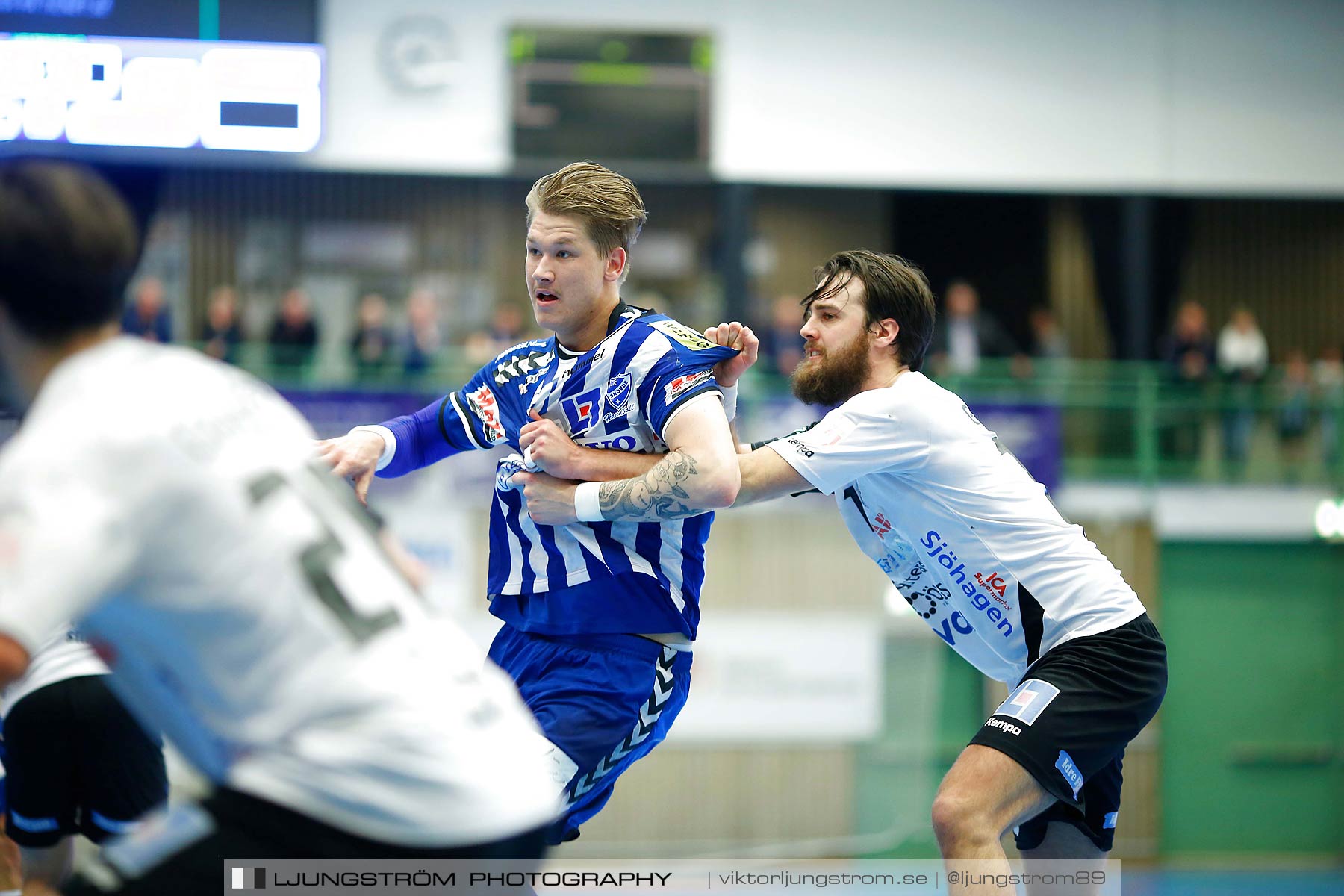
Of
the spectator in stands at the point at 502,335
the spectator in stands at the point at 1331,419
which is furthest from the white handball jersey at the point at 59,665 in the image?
the spectator in stands at the point at 1331,419

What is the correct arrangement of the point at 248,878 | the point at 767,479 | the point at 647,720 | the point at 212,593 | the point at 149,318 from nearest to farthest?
1. the point at 212,593
2. the point at 248,878
3. the point at 647,720
4. the point at 767,479
5. the point at 149,318

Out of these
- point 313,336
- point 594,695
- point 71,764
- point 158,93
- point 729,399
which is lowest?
point 71,764

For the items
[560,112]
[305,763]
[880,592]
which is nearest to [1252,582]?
[880,592]

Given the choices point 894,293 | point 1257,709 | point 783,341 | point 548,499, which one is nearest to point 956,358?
point 783,341

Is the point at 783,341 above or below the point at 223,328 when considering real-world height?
below

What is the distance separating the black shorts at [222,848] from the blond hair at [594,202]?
8.44 feet

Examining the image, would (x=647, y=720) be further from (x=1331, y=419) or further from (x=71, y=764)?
(x=1331, y=419)

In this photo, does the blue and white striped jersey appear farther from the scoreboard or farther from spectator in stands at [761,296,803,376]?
spectator in stands at [761,296,803,376]

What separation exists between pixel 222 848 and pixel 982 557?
10.5 ft

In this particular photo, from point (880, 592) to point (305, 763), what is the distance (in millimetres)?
12036

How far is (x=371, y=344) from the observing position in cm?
1567

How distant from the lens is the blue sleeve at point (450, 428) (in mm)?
4973

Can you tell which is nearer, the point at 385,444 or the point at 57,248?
the point at 57,248

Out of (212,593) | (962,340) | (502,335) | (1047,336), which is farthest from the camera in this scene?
(1047,336)
